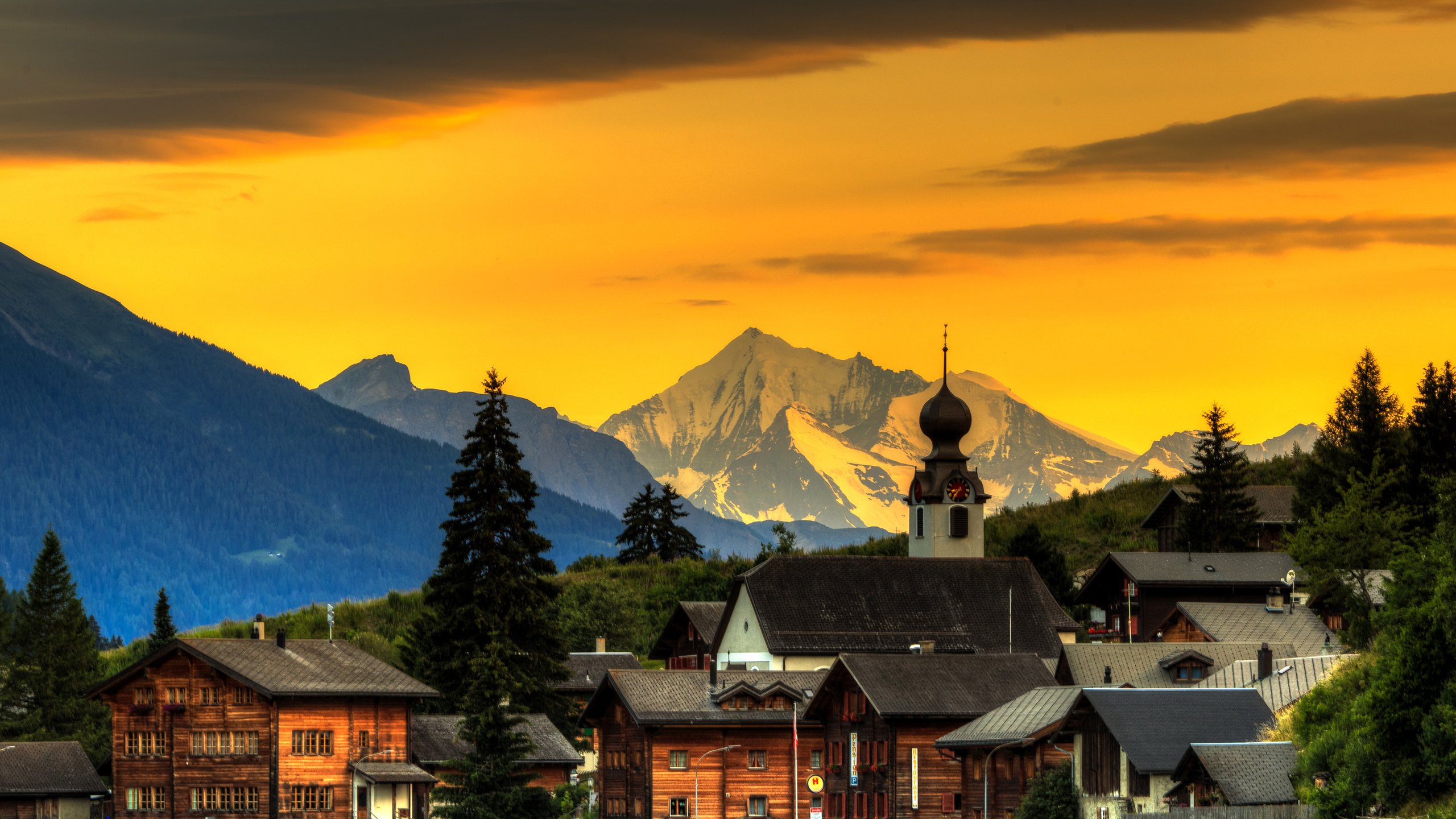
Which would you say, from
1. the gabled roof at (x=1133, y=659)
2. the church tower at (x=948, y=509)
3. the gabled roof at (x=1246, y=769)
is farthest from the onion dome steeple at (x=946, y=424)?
the gabled roof at (x=1246, y=769)

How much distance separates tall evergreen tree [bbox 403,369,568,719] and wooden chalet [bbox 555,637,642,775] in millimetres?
20540

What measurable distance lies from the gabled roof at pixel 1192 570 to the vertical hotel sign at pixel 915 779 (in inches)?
1302

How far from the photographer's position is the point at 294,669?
309 feet

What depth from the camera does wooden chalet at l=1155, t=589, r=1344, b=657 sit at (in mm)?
104125

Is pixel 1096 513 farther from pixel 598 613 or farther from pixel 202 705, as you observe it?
pixel 202 705

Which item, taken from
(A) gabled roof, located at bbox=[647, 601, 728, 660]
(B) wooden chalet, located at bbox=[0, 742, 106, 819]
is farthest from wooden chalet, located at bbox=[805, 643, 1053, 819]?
(B) wooden chalet, located at bbox=[0, 742, 106, 819]

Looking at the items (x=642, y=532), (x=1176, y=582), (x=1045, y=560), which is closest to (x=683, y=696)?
(x=1176, y=582)

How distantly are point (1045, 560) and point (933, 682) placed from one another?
150 ft

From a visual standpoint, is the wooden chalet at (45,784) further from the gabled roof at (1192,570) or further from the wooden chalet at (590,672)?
the gabled roof at (1192,570)

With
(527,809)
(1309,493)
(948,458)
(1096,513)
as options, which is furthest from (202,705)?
(1096,513)

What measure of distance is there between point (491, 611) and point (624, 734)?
27.8ft

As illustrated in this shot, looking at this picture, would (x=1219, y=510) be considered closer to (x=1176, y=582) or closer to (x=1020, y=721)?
(x=1176, y=582)

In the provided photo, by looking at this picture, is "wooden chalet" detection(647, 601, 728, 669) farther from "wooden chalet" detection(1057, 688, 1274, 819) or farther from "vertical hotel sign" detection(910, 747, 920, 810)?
"wooden chalet" detection(1057, 688, 1274, 819)

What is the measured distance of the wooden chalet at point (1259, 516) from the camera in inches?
5556
